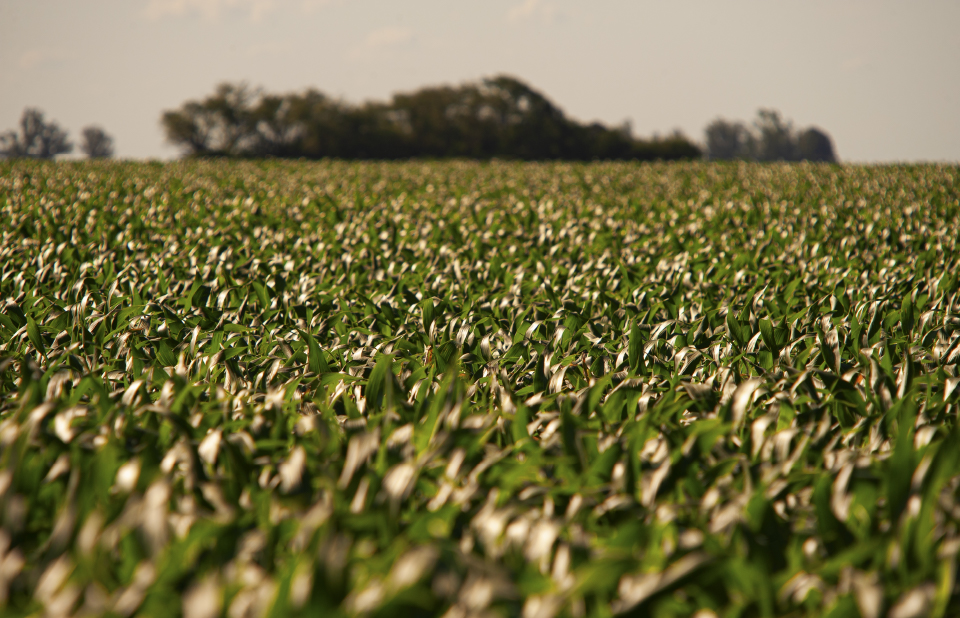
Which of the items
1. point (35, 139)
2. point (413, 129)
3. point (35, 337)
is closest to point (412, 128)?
point (413, 129)

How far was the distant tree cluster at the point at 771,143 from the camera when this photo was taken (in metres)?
160

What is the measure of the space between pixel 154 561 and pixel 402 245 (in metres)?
6.89

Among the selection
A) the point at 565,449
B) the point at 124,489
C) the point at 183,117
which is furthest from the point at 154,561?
the point at 183,117

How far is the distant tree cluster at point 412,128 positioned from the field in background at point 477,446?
52.2 meters

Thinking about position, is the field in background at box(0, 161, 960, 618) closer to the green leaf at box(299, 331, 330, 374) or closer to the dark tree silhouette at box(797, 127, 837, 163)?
the green leaf at box(299, 331, 330, 374)

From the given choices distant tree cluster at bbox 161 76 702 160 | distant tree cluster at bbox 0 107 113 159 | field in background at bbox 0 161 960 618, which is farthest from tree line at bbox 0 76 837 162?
distant tree cluster at bbox 0 107 113 159

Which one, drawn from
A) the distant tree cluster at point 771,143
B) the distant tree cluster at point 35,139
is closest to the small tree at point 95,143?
the distant tree cluster at point 35,139

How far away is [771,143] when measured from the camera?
163000mm

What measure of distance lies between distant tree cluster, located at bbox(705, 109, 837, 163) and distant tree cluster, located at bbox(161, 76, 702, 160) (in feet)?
353

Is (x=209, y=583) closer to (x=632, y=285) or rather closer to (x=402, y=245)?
(x=632, y=285)

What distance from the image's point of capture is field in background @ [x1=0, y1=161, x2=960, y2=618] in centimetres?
161

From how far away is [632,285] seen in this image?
235 inches

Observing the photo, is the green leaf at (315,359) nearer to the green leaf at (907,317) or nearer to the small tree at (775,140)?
the green leaf at (907,317)

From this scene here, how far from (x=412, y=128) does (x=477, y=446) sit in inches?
2345
